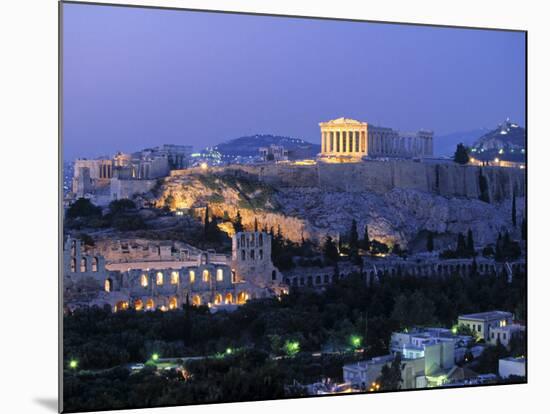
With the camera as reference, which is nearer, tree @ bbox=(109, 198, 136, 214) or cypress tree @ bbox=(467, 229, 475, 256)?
tree @ bbox=(109, 198, 136, 214)

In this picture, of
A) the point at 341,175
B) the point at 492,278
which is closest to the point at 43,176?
the point at 341,175

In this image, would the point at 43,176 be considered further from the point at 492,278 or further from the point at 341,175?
the point at 492,278

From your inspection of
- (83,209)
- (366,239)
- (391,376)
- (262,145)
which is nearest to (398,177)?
(366,239)

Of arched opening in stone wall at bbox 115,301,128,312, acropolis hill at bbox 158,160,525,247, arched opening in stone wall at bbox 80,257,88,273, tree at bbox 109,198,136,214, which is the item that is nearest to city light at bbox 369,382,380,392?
acropolis hill at bbox 158,160,525,247

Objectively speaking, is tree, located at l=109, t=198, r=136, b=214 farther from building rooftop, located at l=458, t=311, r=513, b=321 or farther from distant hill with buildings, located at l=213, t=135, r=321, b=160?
building rooftop, located at l=458, t=311, r=513, b=321

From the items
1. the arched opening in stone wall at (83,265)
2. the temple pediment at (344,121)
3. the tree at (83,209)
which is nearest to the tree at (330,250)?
the temple pediment at (344,121)

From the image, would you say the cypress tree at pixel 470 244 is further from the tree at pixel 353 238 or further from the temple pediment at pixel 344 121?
the temple pediment at pixel 344 121

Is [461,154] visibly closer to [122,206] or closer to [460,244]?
[460,244]
